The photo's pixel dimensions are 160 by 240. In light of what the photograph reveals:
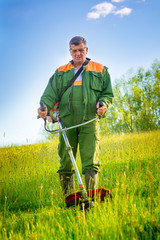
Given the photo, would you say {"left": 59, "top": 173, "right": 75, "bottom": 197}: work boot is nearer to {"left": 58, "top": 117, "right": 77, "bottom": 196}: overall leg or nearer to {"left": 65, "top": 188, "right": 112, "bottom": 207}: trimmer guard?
{"left": 58, "top": 117, "right": 77, "bottom": 196}: overall leg

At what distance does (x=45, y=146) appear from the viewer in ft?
36.8

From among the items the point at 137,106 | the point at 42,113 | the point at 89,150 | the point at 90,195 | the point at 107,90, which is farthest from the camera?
the point at 137,106

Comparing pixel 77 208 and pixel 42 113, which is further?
pixel 42 113

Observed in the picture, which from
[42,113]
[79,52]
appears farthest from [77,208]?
[79,52]

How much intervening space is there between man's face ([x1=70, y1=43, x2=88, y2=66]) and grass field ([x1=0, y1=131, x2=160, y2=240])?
1.75m

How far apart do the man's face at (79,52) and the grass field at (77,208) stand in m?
1.75

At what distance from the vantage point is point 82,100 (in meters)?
3.87

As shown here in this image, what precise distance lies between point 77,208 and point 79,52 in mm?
2238

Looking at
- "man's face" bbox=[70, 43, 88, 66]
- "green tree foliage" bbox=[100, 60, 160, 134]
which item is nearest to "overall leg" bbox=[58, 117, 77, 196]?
"man's face" bbox=[70, 43, 88, 66]

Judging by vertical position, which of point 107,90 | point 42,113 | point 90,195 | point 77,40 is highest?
point 77,40

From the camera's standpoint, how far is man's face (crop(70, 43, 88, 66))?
3.85 meters

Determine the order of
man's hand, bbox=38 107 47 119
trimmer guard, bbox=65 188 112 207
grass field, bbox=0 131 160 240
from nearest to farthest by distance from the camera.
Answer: grass field, bbox=0 131 160 240
trimmer guard, bbox=65 188 112 207
man's hand, bbox=38 107 47 119

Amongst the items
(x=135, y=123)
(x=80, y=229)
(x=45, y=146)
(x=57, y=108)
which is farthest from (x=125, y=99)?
(x=80, y=229)

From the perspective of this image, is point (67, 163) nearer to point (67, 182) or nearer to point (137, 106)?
point (67, 182)
